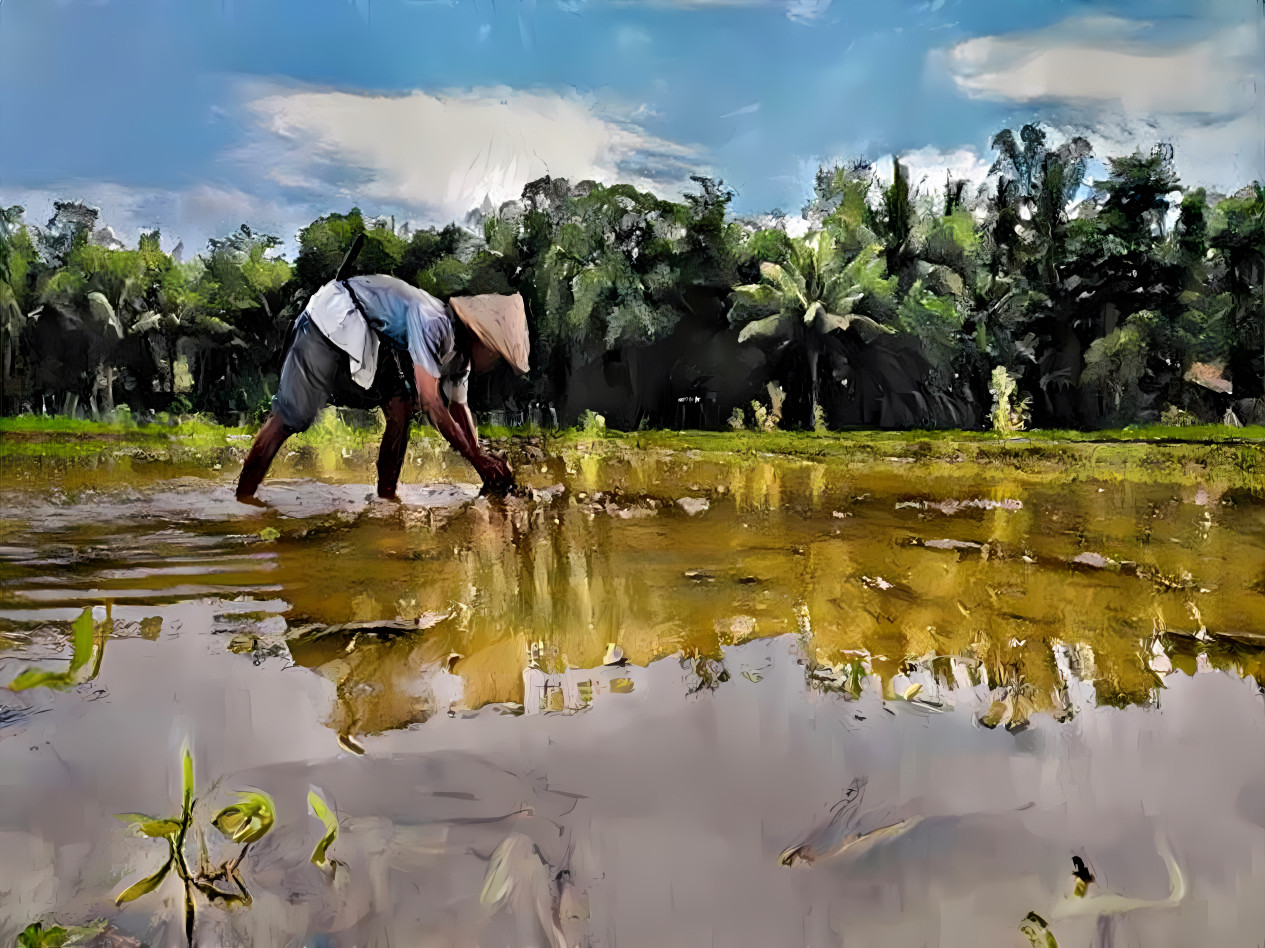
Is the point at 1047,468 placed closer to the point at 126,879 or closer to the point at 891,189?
the point at 891,189

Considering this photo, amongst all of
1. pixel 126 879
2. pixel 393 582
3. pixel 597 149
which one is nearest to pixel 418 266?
pixel 597 149

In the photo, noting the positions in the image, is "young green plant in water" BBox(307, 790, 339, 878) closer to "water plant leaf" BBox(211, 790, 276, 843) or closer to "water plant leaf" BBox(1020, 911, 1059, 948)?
"water plant leaf" BBox(211, 790, 276, 843)

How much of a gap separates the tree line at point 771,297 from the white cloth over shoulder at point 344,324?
10 cm

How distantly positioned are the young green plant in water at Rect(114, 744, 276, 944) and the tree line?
1635 mm

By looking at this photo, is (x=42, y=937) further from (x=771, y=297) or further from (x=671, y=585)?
(x=771, y=297)

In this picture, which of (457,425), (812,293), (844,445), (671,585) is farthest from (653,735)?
(844,445)

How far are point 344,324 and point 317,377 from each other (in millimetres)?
142

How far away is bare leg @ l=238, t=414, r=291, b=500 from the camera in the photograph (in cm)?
201

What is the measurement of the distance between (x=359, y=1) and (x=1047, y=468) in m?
2.52

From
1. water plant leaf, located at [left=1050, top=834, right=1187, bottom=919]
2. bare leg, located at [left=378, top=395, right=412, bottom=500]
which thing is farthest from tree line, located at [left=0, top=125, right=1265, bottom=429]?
water plant leaf, located at [left=1050, top=834, right=1187, bottom=919]

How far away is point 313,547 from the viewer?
1.52 metres

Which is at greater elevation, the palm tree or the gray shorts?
the palm tree

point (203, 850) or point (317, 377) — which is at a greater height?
point (317, 377)

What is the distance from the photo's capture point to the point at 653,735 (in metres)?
0.74
